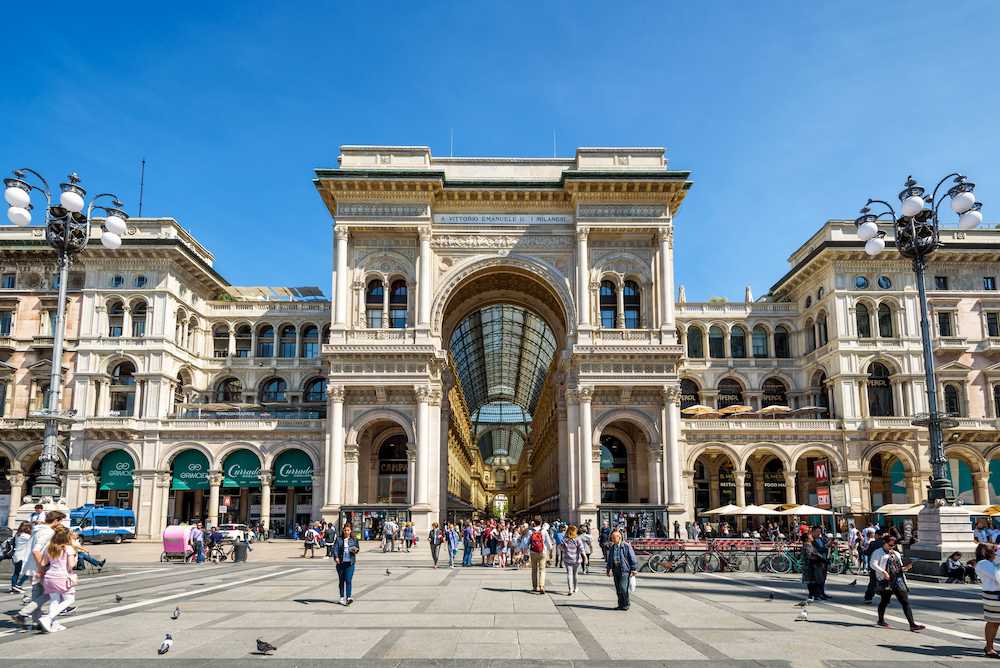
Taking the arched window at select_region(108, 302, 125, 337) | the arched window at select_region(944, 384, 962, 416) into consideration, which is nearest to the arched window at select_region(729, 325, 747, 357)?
the arched window at select_region(944, 384, 962, 416)

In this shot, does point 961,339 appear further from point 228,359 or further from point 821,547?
point 228,359

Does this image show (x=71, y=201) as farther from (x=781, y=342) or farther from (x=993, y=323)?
(x=993, y=323)

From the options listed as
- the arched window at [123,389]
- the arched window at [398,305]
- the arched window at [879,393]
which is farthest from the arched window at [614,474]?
the arched window at [123,389]

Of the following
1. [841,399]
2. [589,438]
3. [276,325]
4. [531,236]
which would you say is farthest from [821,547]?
[276,325]

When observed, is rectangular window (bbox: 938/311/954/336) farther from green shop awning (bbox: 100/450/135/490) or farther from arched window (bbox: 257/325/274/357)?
green shop awning (bbox: 100/450/135/490)

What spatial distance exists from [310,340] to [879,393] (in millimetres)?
40965

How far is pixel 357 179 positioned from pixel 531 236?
11019 mm

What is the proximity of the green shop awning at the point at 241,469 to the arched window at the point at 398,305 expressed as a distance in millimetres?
12910

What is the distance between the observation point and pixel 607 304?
166 ft

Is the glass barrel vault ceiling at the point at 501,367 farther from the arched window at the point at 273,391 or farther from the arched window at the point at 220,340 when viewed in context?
the arched window at the point at 220,340

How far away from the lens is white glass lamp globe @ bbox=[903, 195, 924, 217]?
82.0 feet

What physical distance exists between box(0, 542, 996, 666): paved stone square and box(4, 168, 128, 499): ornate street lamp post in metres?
3.76

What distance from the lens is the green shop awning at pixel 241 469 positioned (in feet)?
172

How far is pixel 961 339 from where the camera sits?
2189 inches
